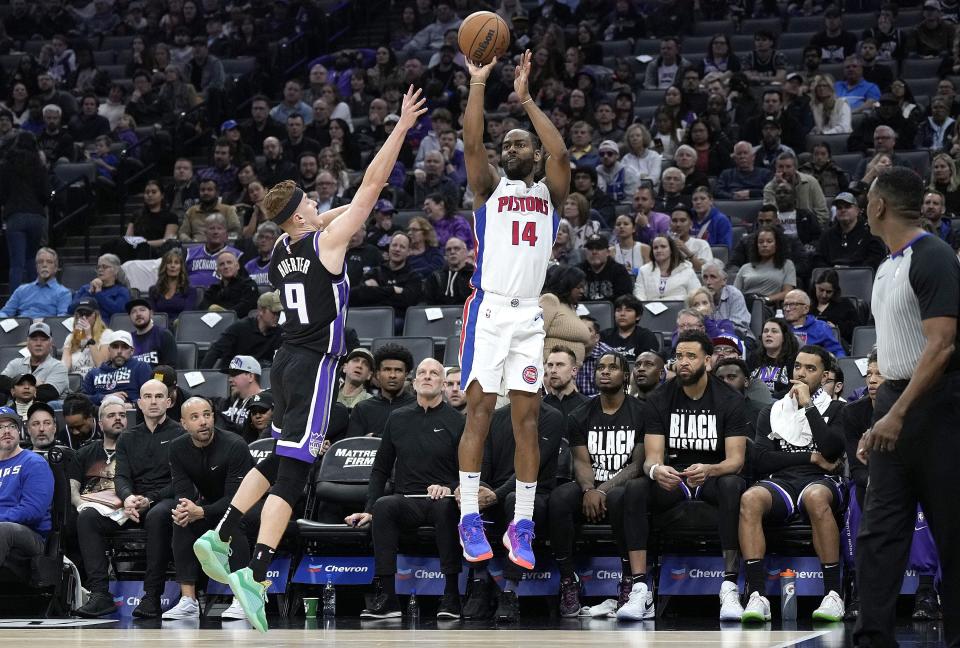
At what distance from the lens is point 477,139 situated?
281 inches

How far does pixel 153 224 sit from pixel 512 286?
30.7ft

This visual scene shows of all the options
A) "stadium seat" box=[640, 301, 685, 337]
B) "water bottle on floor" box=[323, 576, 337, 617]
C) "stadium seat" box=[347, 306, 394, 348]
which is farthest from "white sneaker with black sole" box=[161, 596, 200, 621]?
"stadium seat" box=[640, 301, 685, 337]

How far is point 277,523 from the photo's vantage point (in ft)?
23.0

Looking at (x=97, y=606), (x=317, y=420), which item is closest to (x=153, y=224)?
(x=97, y=606)

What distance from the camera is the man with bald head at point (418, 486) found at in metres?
8.86

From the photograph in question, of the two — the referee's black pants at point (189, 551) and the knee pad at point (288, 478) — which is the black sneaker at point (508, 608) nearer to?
the referee's black pants at point (189, 551)

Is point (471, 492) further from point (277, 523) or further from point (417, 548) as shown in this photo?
point (417, 548)

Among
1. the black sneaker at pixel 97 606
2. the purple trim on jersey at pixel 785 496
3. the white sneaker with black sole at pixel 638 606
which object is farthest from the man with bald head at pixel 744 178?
the black sneaker at pixel 97 606

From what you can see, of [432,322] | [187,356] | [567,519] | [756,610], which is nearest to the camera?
[756,610]

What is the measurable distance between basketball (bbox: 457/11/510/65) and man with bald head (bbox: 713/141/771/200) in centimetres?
749

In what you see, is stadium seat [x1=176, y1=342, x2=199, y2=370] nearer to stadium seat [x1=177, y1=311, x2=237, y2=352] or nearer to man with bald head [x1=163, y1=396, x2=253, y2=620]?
stadium seat [x1=177, y1=311, x2=237, y2=352]

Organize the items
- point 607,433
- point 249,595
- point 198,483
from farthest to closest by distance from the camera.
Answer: point 198,483 < point 607,433 < point 249,595

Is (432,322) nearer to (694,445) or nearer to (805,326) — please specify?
(805,326)

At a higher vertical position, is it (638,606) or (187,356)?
(187,356)
